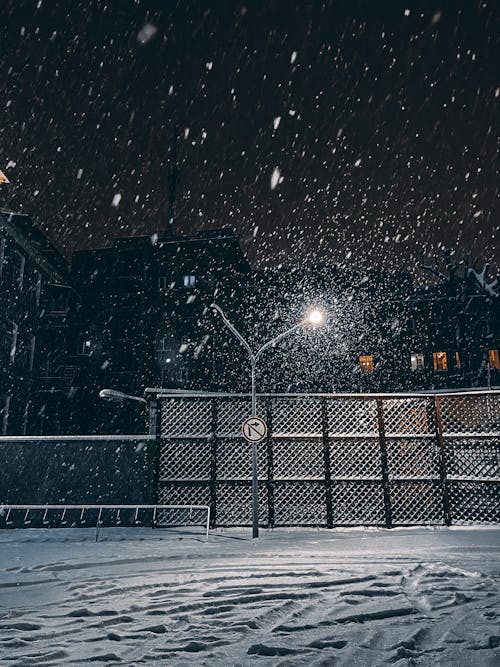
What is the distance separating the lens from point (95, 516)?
1055 cm

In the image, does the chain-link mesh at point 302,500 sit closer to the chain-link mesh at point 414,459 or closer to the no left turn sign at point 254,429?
the no left turn sign at point 254,429

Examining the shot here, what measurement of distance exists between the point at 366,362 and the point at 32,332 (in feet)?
85.5

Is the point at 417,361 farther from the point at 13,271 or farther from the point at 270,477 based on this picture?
the point at 13,271

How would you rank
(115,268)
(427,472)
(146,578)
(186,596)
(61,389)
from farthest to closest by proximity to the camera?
1. (115,268)
2. (61,389)
3. (427,472)
4. (146,578)
5. (186,596)

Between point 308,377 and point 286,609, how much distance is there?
3181 cm

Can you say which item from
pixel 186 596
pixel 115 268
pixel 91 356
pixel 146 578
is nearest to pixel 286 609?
pixel 186 596

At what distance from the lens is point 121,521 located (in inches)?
411

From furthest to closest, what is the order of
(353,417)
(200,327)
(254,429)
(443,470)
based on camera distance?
1. (200,327)
2. (353,417)
3. (443,470)
4. (254,429)

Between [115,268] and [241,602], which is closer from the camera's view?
[241,602]

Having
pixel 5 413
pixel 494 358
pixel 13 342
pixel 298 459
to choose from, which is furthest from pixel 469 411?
pixel 494 358

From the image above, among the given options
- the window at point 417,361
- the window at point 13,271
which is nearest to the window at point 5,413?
the window at point 13,271

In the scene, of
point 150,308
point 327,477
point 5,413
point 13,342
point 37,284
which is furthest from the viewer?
point 150,308

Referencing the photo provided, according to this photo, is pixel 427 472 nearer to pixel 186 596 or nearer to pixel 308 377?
pixel 186 596

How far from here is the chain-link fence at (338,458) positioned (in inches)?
392
